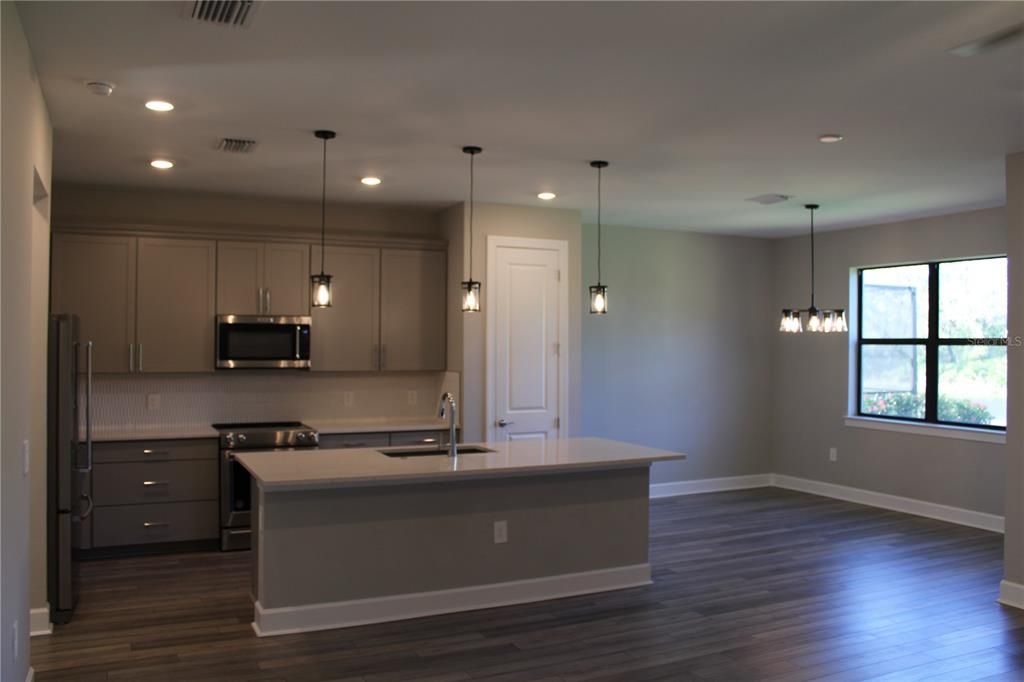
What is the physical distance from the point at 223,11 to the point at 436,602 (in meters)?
3.16

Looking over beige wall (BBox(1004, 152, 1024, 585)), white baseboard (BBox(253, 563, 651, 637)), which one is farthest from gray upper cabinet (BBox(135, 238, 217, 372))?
beige wall (BBox(1004, 152, 1024, 585))

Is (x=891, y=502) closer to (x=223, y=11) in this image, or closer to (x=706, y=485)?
(x=706, y=485)

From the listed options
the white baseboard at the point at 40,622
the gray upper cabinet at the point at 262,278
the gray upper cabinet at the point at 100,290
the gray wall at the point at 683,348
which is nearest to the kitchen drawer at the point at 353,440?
the gray upper cabinet at the point at 262,278

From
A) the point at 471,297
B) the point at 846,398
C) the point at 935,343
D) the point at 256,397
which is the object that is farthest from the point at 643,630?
the point at 846,398

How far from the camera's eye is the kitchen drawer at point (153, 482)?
5699mm

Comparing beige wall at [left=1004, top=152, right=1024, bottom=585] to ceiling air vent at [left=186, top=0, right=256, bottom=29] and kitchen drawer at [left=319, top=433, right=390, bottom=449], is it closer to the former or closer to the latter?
kitchen drawer at [left=319, top=433, right=390, bottom=449]

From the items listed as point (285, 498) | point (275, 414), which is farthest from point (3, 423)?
point (275, 414)

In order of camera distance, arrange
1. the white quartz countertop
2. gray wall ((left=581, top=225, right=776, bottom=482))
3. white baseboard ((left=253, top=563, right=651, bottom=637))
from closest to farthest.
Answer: the white quartz countertop, white baseboard ((left=253, top=563, right=651, bottom=637)), gray wall ((left=581, top=225, right=776, bottom=482))

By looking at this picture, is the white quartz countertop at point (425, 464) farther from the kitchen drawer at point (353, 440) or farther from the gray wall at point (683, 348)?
the gray wall at point (683, 348)

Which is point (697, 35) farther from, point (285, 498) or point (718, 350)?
point (718, 350)

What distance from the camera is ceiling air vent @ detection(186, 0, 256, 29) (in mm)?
2830

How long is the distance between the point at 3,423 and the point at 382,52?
1892 millimetres

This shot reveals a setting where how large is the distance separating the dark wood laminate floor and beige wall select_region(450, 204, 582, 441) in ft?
5.52

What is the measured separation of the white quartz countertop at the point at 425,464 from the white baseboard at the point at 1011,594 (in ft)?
6.68
